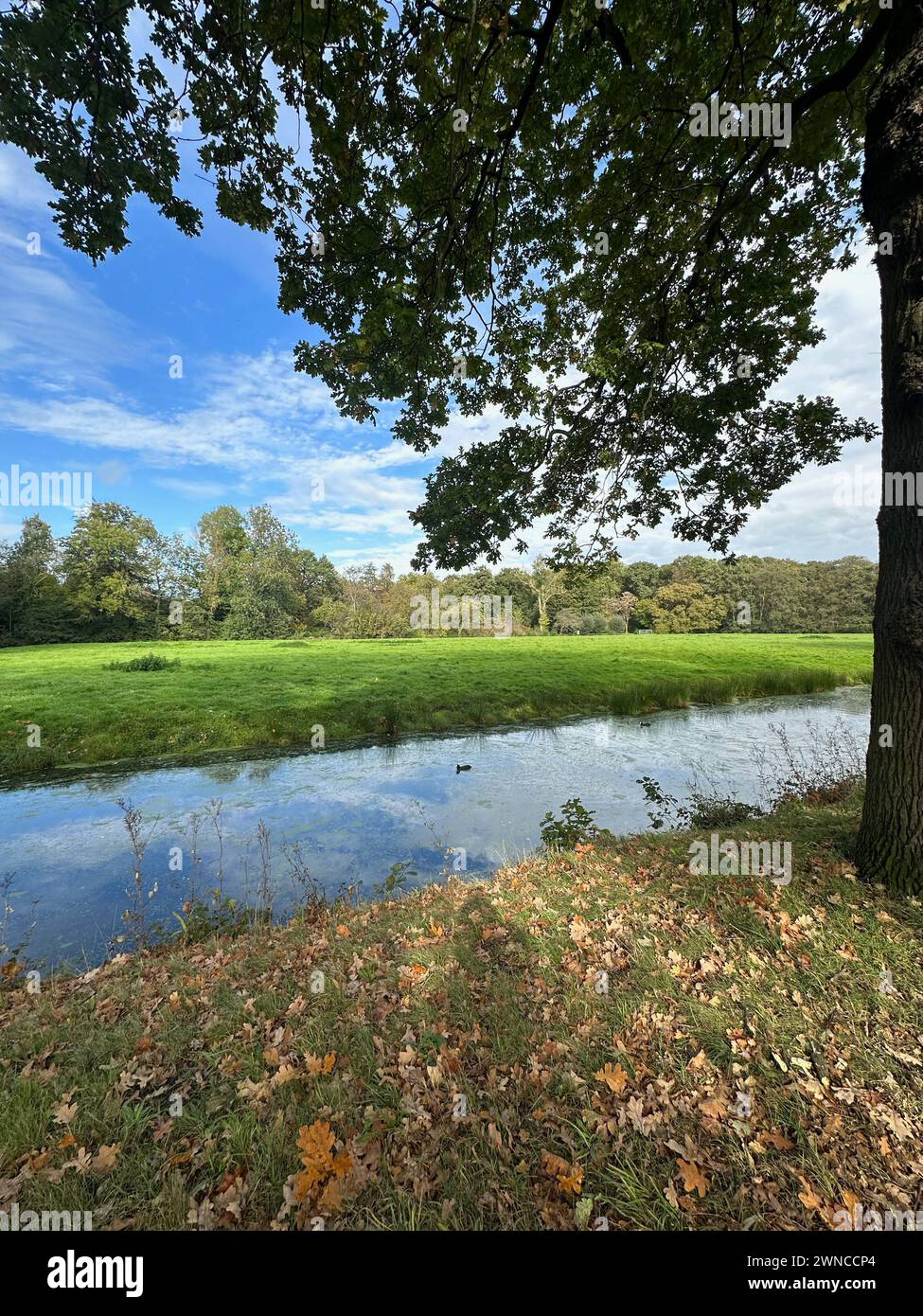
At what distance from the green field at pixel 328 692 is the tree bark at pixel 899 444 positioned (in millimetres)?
15220

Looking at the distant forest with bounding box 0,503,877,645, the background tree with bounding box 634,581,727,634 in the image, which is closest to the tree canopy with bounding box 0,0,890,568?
the distant forest with bounding box 0,503,877,645

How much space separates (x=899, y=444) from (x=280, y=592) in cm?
6900

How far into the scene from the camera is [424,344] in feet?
20.5


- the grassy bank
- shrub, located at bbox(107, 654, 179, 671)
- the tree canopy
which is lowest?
the grassy bank

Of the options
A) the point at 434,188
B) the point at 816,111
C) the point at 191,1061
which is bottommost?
the point at 191,1061

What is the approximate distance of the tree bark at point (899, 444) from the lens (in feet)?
12.0

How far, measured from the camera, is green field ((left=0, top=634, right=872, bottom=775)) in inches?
632

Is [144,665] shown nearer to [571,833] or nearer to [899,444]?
[571,833]

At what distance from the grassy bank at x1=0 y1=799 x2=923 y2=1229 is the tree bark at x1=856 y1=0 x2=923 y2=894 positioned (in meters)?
0.82

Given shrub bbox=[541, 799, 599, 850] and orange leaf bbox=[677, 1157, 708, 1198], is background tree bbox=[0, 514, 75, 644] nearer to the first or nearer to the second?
shrub bbox=[541, 799, 599, 850]

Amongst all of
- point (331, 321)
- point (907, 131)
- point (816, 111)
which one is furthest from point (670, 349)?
point (331, 321)

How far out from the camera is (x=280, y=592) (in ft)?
216
